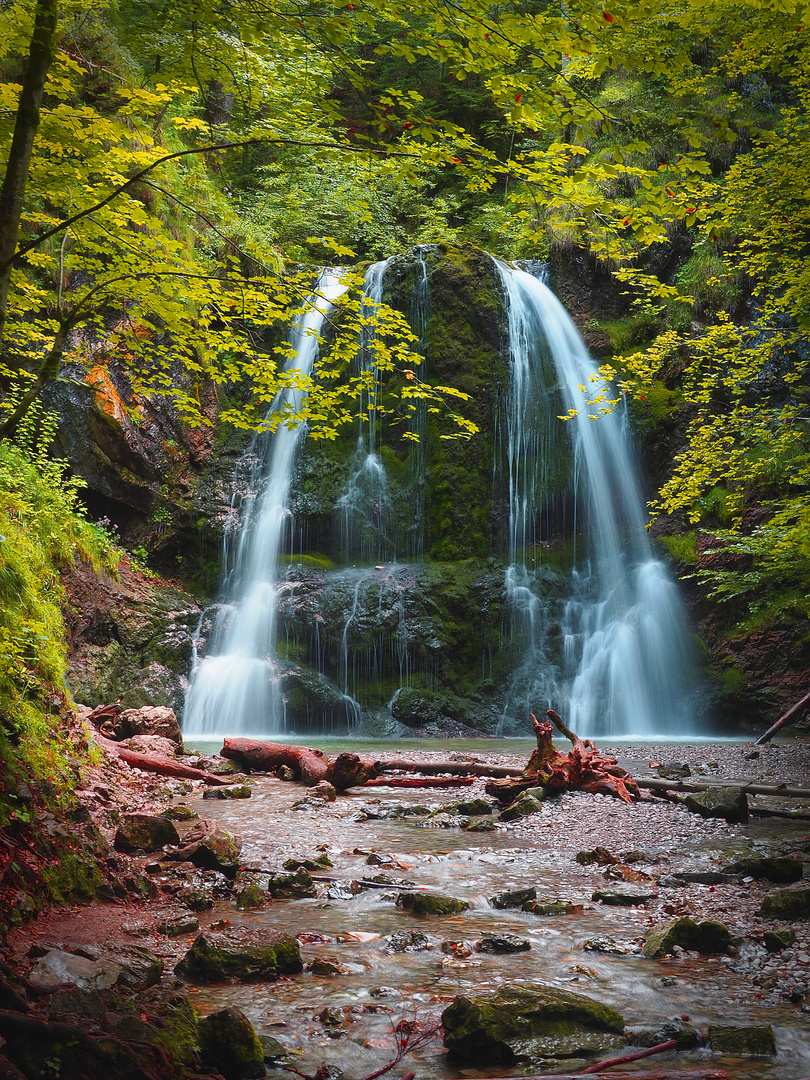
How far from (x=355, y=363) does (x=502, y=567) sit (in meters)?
6.25

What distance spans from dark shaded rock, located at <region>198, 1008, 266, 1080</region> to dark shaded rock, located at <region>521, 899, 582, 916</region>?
2.17 meters

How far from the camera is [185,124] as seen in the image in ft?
16.8

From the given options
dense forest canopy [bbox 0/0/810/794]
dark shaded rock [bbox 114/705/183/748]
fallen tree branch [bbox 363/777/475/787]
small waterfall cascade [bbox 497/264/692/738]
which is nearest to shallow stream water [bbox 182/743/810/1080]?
dense forest canopy [bbox 0/0/810/794]

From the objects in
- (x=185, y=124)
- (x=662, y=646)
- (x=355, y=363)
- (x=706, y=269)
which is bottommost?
(x=662, y=646)

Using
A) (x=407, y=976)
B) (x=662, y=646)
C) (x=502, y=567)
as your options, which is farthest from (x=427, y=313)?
(x=407, y=976)

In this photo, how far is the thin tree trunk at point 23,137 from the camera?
2998 mm

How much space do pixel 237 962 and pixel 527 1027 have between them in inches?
49.7

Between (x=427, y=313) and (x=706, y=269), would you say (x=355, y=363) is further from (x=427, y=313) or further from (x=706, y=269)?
(x=706, y=269)

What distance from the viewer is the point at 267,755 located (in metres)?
9.10

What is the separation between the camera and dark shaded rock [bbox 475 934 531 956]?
3527mm

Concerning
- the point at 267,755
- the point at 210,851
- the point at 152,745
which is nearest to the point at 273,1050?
the point at 210,851

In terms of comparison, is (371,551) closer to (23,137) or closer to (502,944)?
(502,944)

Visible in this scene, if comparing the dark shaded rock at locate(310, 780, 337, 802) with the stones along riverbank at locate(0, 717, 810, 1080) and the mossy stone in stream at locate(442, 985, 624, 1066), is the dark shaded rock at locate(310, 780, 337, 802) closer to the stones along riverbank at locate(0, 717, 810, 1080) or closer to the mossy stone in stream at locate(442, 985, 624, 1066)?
the stones along riverbank at locate(0, 717, 810, 1080)

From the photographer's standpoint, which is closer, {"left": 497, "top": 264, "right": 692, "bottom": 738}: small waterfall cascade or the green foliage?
the green foliage
